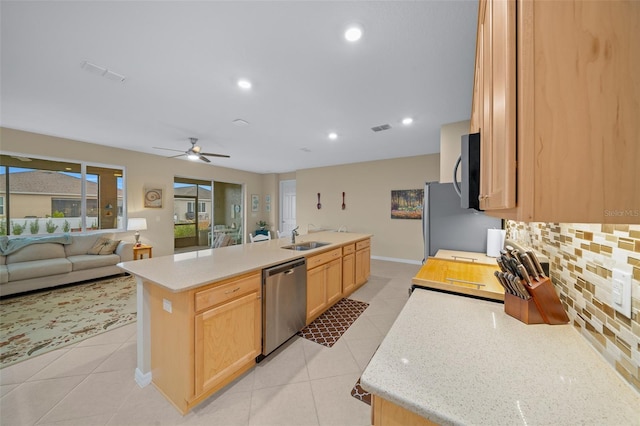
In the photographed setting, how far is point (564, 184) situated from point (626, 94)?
0.59 feet

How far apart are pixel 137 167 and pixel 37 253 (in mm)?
2233

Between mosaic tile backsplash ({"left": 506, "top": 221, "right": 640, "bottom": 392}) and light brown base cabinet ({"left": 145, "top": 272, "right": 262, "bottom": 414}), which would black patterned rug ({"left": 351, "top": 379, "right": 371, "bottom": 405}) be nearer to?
light brown base cabinet ({"left": 145, "top": 272, "right": 262, "bottom": 414})

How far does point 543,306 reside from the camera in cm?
100

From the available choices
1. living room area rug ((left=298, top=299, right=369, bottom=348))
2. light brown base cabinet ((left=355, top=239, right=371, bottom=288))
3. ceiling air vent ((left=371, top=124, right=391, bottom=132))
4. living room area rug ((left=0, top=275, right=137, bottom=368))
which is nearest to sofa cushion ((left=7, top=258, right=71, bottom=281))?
living room area rug ((left=0, top=275, right=137, bottom=368))

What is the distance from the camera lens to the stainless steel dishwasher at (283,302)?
6.50ft

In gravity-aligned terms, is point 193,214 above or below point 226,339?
Result: above

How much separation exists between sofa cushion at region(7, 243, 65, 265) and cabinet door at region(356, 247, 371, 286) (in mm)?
4996

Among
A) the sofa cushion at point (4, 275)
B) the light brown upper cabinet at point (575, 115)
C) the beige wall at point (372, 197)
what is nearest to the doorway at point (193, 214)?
the beige wall at point (372, 197)

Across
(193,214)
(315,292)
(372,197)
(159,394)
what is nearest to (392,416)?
(159,394)

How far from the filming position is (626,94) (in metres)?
0.42

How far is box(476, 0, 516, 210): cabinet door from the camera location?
49 centimetres

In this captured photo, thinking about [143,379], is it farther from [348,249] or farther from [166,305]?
[348,249]

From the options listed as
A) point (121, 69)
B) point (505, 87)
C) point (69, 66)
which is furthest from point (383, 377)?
point (69, 66)

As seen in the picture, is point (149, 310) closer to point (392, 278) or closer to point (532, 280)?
point (532, 280)
